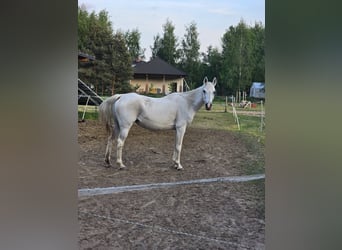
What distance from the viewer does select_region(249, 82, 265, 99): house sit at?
2.39 metres

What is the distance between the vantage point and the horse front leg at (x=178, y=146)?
8.43 feet

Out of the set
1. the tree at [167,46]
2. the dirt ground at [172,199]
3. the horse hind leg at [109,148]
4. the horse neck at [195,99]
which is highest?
the tree at [167,46]

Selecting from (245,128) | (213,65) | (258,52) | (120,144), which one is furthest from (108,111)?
(258,52)

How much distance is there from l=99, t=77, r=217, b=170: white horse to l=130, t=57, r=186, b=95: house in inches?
2.3

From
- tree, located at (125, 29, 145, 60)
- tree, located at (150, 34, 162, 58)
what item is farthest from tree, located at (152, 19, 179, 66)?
Answer: tree, located at (125, 29, 145, 60)

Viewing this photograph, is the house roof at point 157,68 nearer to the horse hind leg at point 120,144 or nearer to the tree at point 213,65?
the tree at point 213,65

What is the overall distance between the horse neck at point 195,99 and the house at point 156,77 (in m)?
0.07

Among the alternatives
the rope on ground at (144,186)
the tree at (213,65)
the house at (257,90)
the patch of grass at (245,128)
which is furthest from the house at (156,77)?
the rope on ground at (144,186)

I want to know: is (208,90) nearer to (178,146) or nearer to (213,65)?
(213,65)

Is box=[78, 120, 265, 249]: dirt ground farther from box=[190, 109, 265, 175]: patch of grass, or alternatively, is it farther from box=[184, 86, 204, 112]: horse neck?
box=[184, 86, 204, 112]: horse neck

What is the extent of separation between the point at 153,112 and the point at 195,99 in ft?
1.02

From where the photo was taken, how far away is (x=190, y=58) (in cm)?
265
